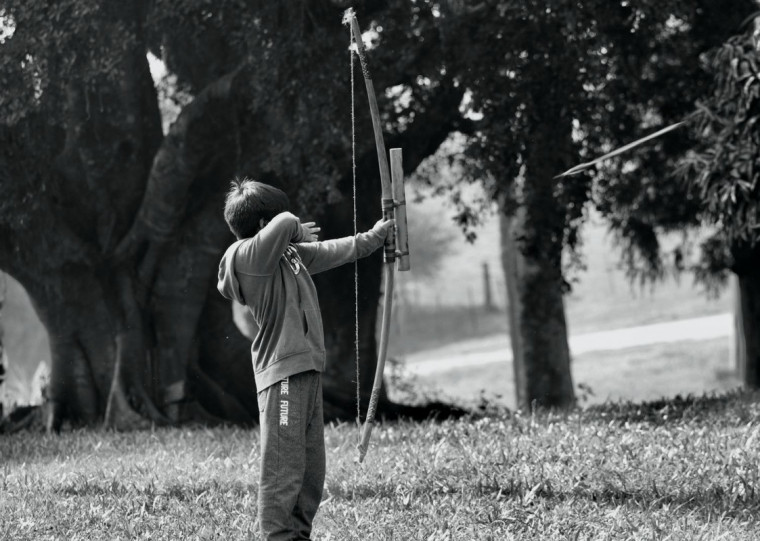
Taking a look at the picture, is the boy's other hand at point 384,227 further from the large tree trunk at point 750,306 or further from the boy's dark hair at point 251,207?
the large tree trunk at point 750,306

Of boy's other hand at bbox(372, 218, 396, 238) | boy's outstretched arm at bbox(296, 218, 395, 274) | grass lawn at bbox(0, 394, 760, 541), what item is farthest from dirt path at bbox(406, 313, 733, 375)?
boy's outstretched arm at bbox(296, 218, 395, 274)

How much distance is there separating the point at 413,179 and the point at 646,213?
325 cm

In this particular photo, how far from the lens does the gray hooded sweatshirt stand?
16.2 feet

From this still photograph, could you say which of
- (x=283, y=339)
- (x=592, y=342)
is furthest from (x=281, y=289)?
(x=592, y=342)

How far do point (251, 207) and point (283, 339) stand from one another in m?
0.62

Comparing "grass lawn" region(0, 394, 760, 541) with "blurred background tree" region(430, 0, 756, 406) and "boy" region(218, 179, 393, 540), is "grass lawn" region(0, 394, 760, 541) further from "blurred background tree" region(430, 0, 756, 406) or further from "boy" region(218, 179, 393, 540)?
"blurred background tree" region(430, 0, 756, 406)

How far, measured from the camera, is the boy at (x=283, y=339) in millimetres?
4922

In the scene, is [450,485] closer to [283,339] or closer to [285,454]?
[285,454]

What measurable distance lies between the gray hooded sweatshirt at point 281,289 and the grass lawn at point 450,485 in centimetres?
115

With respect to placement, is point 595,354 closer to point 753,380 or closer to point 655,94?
point 753,380

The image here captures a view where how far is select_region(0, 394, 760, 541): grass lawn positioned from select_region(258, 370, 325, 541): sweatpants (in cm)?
79

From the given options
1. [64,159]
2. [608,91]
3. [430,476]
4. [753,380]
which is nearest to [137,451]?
[430,476]

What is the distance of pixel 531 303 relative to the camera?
15641 millimetres

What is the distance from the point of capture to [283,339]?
16.3 ft
